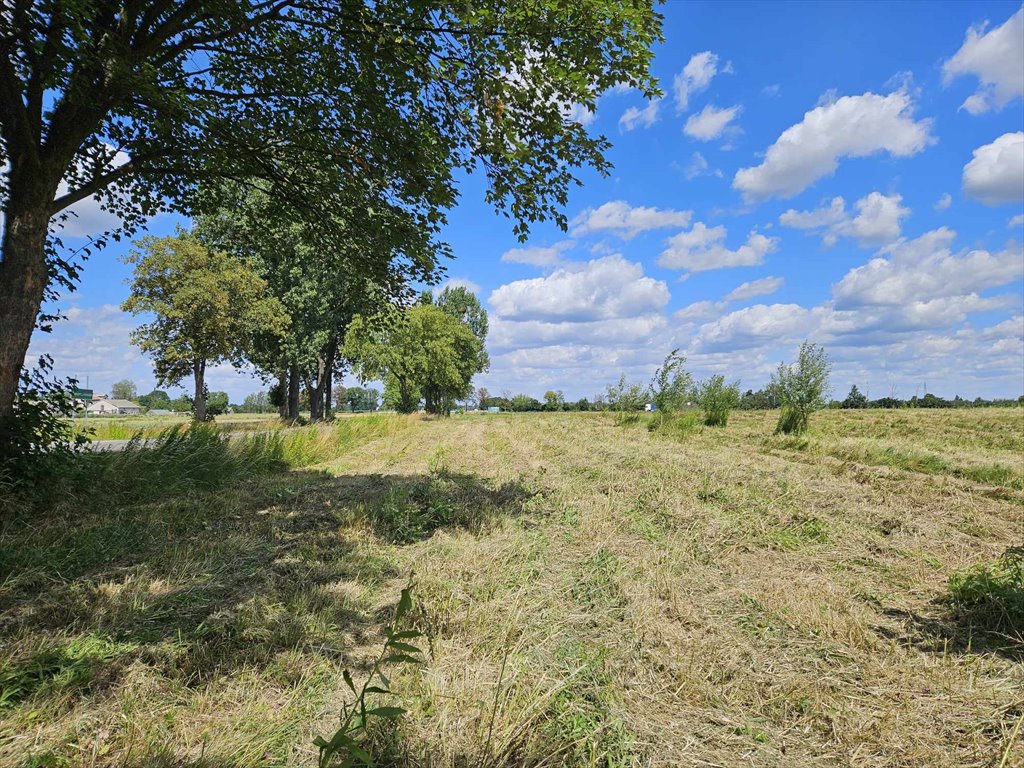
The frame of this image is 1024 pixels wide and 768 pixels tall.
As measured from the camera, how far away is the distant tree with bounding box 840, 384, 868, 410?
49841 mm

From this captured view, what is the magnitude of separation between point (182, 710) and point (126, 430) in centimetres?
2184

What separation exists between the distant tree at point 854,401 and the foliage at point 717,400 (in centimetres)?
3333

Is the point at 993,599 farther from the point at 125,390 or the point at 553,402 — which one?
the point at 125,390

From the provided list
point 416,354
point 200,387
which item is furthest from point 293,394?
point 416,354

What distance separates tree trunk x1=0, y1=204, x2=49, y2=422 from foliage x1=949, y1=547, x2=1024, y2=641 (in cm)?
1050

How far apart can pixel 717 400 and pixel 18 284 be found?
26.2 metres

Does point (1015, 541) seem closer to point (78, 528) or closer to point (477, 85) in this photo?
point (477, 85)

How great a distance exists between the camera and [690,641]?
337 centimetres

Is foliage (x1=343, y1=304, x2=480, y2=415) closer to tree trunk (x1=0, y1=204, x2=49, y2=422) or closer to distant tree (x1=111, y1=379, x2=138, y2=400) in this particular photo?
tree trunk (x1=0, y1=204, x2=49, y2=422)

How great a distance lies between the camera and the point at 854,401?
169ft

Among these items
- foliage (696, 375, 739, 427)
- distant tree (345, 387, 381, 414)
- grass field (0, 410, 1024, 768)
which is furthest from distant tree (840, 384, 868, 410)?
distant tree (345, 387, 381, 414)

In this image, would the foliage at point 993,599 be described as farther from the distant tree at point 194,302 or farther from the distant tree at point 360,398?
the distant tree at point 360,398

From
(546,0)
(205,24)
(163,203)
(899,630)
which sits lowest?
(899,630)

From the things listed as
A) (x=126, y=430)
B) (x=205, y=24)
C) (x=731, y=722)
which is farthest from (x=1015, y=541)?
(x=126, y=430)
